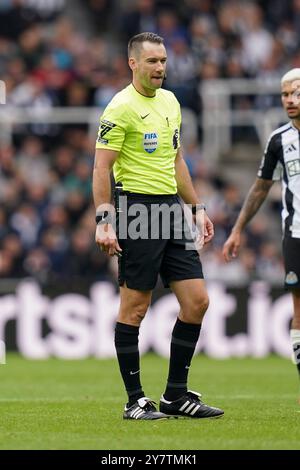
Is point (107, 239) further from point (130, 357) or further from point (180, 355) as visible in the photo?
point (180, 355)

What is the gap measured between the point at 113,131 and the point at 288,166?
1.68 metres

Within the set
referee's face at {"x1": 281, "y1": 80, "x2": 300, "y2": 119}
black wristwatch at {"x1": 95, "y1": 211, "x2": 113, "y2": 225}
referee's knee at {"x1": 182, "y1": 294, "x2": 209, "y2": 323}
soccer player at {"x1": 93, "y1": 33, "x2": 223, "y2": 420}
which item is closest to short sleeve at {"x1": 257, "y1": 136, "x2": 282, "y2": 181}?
referee's face at {"x1": 281, "y1": 80, "x2": 300, "y2": 119}

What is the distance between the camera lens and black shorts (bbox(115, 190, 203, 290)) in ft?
26.7

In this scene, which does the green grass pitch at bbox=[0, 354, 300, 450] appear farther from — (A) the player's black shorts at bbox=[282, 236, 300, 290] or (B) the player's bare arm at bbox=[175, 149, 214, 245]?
(B) the player's bare arm at bbox=[175, 149, 214, 245]

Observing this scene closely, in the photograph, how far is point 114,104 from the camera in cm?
A: 811

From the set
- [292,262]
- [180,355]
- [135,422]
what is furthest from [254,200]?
[135,422]

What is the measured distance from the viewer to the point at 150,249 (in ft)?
26.8

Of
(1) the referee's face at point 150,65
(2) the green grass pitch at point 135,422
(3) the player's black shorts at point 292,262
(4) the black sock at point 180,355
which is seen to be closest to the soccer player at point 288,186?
(3) the player's black shorts at point 292,262

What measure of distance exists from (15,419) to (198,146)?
11.5 metres

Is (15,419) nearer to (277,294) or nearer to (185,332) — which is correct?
(185,332)

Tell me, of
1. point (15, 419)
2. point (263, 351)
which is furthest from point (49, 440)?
point (263, 351)

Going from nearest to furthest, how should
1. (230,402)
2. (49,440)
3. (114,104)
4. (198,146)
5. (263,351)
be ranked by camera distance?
(49,440)
(114,104)
(230,402)
(263,351)
(198,146)

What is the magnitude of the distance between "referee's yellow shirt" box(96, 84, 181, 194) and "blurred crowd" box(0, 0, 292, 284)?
815 cm

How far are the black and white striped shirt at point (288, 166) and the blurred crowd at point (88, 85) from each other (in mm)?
7149
